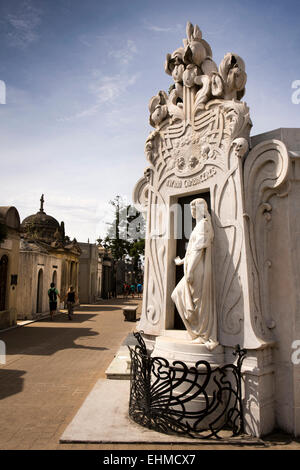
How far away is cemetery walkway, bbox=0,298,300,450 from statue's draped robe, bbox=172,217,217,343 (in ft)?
4.19

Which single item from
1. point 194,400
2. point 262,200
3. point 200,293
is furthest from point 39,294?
point 262,200

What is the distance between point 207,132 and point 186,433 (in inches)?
155

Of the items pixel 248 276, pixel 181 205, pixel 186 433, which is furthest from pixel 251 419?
pixel 181 205

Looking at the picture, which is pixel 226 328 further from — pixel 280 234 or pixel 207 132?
pixel 207 132

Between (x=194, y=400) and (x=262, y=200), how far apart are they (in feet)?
8.75

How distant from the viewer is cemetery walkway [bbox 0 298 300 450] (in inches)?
151

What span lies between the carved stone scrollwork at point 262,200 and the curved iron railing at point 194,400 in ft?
2.10

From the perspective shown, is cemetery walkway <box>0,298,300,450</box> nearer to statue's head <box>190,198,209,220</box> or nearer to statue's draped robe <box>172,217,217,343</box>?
statue's draped robe <box>172,217,217,343</box>

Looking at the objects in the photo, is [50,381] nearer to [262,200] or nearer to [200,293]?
[200,293]

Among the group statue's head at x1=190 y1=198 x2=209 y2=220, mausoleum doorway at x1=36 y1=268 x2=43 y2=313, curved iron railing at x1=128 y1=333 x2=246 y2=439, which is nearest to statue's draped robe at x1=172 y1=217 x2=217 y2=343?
statue's head at x1=190 y1=198 x2=209 y2=220

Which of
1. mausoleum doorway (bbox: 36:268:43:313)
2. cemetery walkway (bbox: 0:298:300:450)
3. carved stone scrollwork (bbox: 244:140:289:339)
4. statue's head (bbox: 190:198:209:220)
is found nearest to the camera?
cemetery walkway (bbox: 0:298:300:450)

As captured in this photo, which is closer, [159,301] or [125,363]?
[159,301]

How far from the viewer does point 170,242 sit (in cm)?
529
